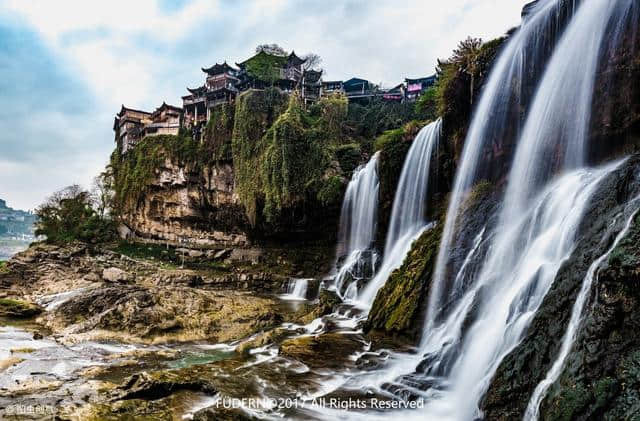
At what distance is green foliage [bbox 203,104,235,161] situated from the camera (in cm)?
2955

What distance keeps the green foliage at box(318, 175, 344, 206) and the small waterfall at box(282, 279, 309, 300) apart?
4.84 m

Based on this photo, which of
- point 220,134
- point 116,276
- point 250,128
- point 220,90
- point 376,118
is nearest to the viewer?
point 116,276

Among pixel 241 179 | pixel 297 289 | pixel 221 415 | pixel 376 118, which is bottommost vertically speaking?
pixel 297 289

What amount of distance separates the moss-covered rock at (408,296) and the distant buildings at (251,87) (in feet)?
88.8

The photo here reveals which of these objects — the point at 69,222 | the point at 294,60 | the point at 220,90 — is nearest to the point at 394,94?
the point at 294,60

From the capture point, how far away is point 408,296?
9141 millimetres

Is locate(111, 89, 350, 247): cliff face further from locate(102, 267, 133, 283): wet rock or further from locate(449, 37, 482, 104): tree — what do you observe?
locate(449, 37, 482, 104): tree

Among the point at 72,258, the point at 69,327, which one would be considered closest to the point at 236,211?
the point at 72,258

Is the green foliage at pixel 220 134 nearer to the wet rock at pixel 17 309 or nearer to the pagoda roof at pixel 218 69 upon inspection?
the pagoda roof at pixel 218 69

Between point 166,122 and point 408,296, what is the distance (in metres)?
36.8

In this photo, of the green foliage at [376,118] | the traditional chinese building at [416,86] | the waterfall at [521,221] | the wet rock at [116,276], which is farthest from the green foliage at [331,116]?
the waterfall at [521,221]

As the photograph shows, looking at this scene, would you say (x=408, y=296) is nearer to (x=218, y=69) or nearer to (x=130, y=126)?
(x=218, y=69)

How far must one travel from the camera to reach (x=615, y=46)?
7418mm

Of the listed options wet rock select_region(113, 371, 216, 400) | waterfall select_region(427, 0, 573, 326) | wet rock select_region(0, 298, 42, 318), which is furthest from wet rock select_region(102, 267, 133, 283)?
waterfall select_region(427, 0, 573, 326)
